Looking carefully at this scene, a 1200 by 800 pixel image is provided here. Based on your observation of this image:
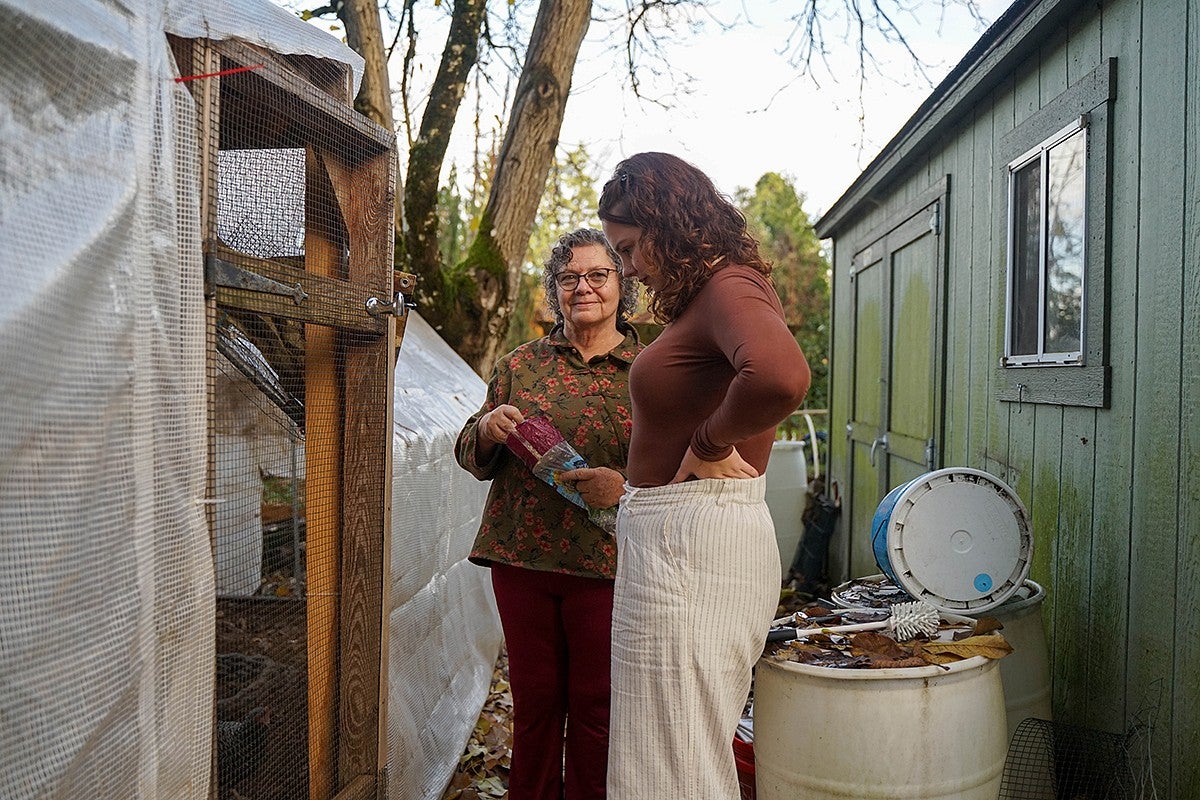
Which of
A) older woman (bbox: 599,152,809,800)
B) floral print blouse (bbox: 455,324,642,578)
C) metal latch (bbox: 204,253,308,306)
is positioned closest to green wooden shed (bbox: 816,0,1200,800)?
older woman (bbox: 599,152,809,800)

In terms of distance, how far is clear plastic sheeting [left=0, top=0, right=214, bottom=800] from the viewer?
1.34 meters

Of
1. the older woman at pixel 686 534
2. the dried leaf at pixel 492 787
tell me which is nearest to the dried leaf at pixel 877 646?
the older woman at pixel 686 534

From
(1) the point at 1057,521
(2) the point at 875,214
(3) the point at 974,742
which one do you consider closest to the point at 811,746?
(3) the point at 974,742

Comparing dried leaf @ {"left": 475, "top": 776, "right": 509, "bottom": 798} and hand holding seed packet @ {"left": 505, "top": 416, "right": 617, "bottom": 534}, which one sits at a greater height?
hand holding seed packet @ {"left": 505, "top": 416, "right": 617, "bottom": 534}

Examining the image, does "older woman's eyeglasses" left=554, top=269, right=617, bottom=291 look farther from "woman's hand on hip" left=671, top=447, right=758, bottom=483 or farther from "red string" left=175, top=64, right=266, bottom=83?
"red string" left=175, top=64, right=266, bottom=83

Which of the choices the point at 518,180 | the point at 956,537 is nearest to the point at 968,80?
the point at 956,537

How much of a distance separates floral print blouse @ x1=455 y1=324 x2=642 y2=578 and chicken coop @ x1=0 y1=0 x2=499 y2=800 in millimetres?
351

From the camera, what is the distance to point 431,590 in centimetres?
402

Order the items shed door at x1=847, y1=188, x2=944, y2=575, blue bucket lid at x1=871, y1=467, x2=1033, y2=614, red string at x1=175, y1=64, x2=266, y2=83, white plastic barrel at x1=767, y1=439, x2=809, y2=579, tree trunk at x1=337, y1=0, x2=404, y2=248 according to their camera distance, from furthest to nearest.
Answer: white plastic barrel at x1=767, y1=439, x2=809, y2=579 → tree trunk at x1=337, y1=0, x2=404, y2=248 → shed door at x1=847, y1=188, x2=944, y2=575 → blue bucket lid at x1=871, y1=467, x2=1033, y2=614 → red string at x1=175, y1=64, x2=266, y2=83

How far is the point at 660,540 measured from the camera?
7.34 feet

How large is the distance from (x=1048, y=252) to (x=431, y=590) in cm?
267

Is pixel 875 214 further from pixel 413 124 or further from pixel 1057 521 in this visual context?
pixel 1057 521

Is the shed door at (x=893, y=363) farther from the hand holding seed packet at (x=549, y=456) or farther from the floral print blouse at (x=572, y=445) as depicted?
the hand holding seed packet at (x=549, y=456)

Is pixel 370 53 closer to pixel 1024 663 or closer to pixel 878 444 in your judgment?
pixel 878 444
